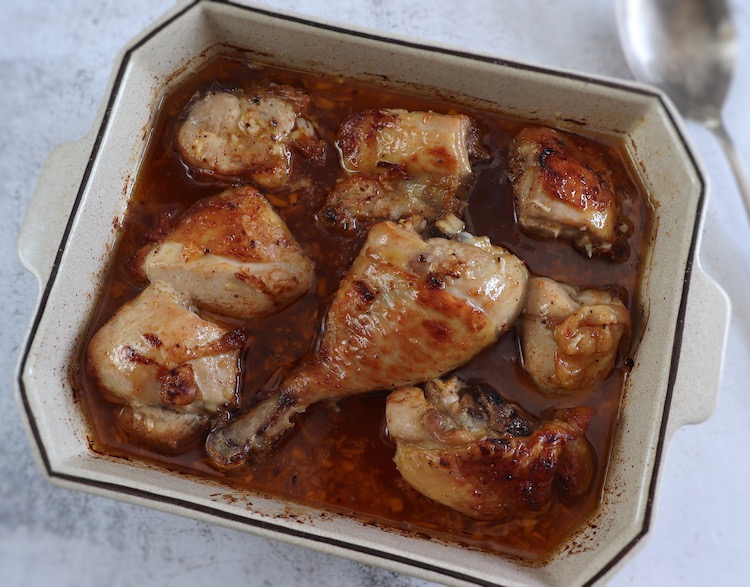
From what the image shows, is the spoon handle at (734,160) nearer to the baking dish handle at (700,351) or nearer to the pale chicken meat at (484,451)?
the baking dish handle at (700,351)

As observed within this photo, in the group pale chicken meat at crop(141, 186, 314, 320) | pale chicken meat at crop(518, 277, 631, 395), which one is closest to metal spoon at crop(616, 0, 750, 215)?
pale chicken meat at crop(518, 277, 631, 395)

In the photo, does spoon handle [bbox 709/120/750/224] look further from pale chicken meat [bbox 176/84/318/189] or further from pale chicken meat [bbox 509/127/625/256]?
pale chicken meat [bbox 176/84/318/189]

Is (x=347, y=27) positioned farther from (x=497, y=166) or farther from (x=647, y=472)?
(x=647, y=472)

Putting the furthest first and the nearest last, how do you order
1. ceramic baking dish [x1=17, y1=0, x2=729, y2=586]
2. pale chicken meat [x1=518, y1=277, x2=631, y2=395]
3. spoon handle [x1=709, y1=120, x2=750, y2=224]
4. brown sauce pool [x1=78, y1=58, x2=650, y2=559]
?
1. spoon handle [x1=709, y1=120, x2=750, y2=224]
2. brown sauce pool [x1=78, y1=58, x2=650, y2=559]
3. pale chicken meat [x1=518, y1=277, x2=631, y2=395]
4. ceramic baking dish [x1=17, y1=0, x2=729, y2=586]

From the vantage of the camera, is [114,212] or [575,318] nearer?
[575,318]

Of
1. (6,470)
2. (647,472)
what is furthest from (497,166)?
(6,470)

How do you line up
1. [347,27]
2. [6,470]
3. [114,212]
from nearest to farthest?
[347,27]
[114,212]
[6,470]
